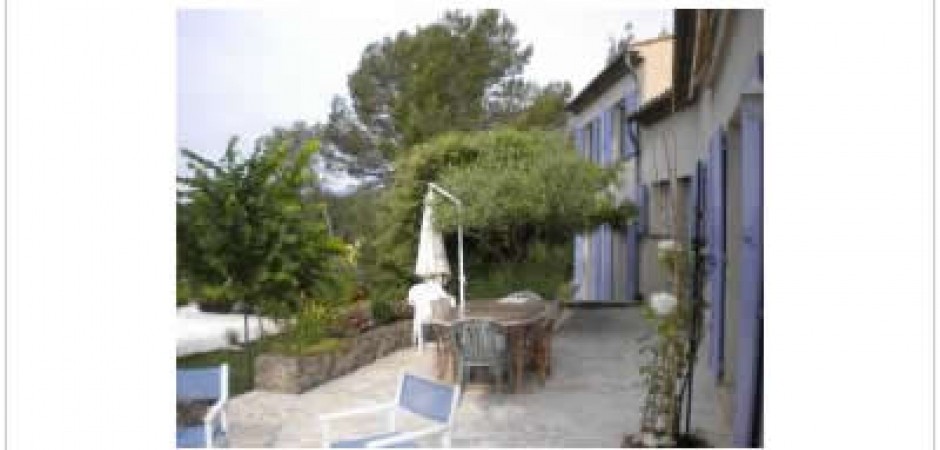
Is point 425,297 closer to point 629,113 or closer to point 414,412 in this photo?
point 414,412

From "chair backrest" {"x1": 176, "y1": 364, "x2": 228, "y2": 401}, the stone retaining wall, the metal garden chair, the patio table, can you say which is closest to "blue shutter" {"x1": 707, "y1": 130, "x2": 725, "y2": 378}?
the patio table

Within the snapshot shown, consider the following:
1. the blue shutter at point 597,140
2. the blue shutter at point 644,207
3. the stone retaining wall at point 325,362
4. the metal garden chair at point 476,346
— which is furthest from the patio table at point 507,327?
the blue shutter at point 644,207

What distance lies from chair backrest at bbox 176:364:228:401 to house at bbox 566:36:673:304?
139 inches

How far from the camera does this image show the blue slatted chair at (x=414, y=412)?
149 inches

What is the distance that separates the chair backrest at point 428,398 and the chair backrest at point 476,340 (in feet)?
5.10

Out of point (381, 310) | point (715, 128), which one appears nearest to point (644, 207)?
point (715, 128)

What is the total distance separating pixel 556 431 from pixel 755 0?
2.43 metres

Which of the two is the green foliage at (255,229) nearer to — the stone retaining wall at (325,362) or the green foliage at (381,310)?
the stone retaining wall at (325,362)

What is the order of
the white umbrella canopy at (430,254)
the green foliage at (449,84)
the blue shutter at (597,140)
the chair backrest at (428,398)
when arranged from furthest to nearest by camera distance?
the blue shutter at (597,140) → the white umbrella canopy at (430,254) → the green foliage at (449,84) → the chair backrest at (428,398)

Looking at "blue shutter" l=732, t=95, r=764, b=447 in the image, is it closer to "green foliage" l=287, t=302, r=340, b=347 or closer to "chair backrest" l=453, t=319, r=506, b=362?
"chair backrest" l=453, t=319, r=506, b=362
